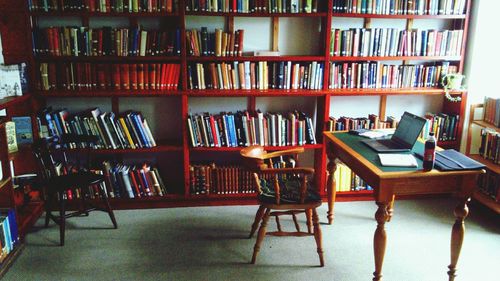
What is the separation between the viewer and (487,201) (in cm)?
381

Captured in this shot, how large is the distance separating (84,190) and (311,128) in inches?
82.3

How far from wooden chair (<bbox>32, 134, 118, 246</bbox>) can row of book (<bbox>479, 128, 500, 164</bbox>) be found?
3290mm

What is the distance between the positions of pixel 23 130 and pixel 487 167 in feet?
13.0

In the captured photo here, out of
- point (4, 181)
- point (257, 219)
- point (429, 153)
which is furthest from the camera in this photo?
point (257, 219)

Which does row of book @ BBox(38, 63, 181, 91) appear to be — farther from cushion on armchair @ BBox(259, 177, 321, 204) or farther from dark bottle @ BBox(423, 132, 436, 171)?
dark bottle @ BBox(423, 132, 436, 171)

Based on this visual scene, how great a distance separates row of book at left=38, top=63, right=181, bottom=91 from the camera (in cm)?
375

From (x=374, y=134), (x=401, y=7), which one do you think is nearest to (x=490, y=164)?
(x=374, y=134)

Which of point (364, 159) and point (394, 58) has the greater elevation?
point (394, 58)

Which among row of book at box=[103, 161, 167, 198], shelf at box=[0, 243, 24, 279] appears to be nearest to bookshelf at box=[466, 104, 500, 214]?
row of book at box=[103, 161, 167, 198]

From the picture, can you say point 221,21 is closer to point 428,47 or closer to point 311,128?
point 311,128

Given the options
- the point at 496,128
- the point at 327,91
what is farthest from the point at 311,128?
the point at 496,128

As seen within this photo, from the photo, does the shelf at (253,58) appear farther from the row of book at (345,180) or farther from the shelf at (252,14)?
the row of book at (345,180)

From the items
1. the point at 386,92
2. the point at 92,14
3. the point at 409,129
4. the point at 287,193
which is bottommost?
the point at 287,193

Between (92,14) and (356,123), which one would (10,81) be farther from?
(356,123)
